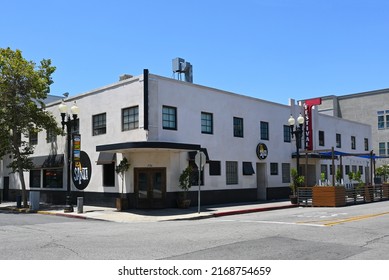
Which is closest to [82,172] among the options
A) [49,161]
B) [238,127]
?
[49,161]

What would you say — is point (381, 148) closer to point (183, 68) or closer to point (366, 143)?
point (366, 143)

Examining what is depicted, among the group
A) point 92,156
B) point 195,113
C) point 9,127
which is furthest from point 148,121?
point 9,127

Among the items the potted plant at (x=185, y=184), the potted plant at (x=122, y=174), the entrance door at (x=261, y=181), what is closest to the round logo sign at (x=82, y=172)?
the potted plant at (x=122, y=174)

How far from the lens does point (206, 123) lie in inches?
981

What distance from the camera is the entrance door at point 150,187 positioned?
22.2 meters

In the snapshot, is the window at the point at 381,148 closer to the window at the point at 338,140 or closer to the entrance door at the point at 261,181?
the window at the point at 338,140

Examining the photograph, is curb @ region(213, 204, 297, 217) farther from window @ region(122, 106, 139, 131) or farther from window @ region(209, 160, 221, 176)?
window @ region(122, 106, 139, 131)

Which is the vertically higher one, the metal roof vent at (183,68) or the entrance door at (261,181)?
the metal roof vent at (183,68)

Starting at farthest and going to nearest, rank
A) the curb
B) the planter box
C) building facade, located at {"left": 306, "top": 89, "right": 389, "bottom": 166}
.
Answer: building facade, located at {"left": 306, "top": 89, "right": 389, "bottom": 166}, the planter box, the curb

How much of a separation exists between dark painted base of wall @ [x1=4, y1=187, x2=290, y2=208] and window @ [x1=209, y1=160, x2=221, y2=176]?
1.04 metres

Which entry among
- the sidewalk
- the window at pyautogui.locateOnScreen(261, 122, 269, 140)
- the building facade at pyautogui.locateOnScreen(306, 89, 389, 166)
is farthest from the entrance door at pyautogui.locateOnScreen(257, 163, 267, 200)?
the building facade at pyautogui.locateOnScreen(306, 89, 389, 166)

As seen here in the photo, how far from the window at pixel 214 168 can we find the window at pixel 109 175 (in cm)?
551

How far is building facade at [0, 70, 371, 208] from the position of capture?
2212 cm
